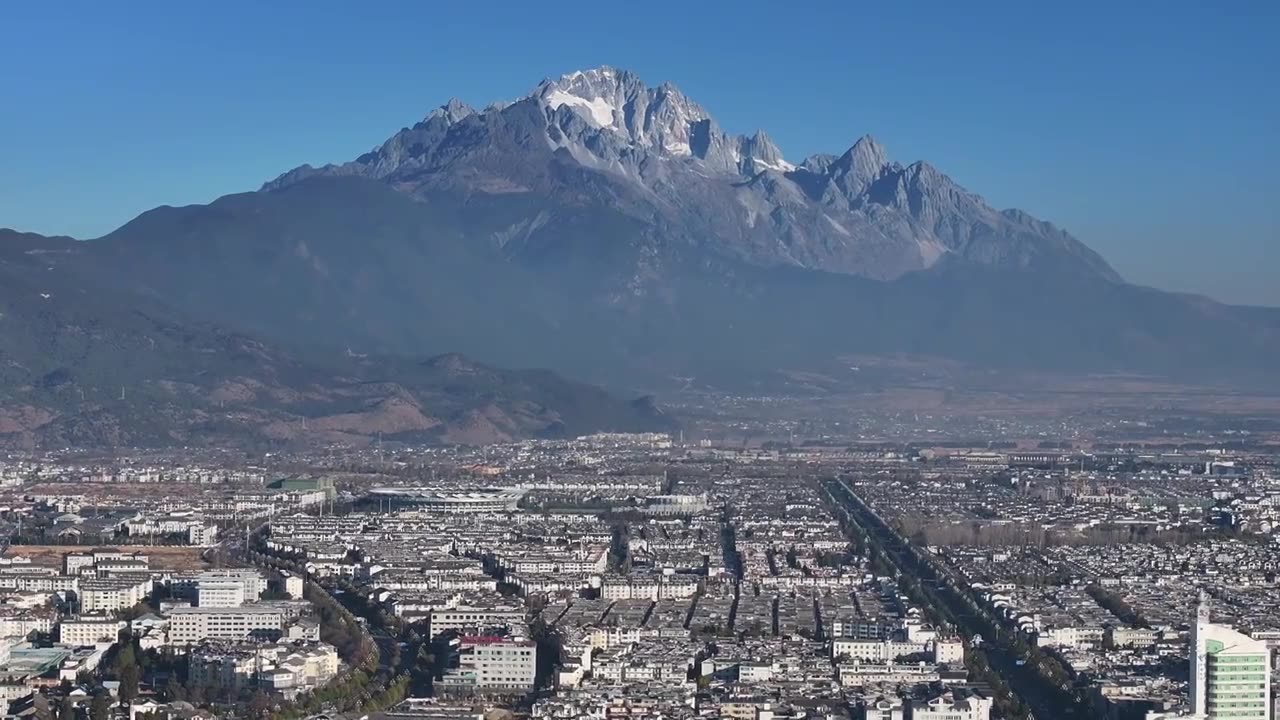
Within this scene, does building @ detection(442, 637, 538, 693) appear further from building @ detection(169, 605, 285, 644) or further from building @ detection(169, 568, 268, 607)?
building @ detection(169, 568, 268, 607)

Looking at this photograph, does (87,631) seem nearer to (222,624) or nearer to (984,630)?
(222,624)

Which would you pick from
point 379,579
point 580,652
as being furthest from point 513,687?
point 379,579

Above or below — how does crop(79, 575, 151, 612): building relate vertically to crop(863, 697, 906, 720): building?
above

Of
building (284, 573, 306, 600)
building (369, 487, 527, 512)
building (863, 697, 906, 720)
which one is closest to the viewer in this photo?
building (863, 697, 906, 720)

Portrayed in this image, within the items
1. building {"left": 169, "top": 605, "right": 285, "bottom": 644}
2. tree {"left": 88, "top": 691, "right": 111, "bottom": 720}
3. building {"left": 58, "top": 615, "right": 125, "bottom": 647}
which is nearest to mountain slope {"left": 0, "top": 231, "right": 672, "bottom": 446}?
building {"left": 169, "top": 605, "right": 285, "bottom": 644}

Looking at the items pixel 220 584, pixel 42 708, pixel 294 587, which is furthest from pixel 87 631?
pixel 42 708

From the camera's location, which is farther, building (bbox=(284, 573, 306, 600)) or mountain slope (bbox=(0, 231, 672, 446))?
mountain slope (bbox=(0, 231, 672, 446))
